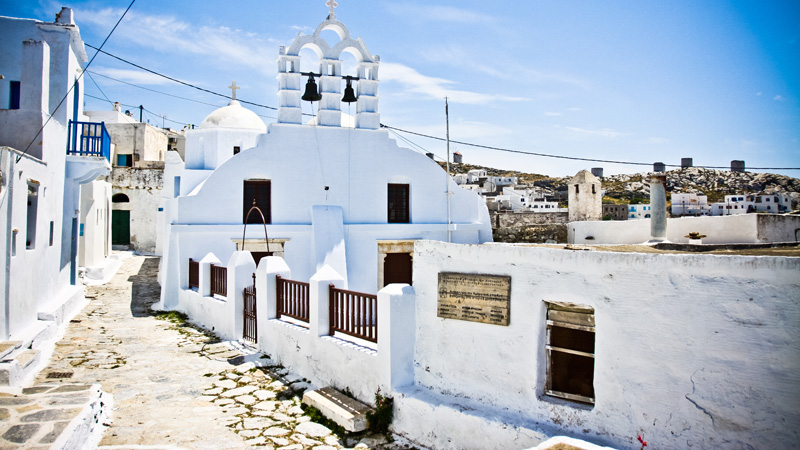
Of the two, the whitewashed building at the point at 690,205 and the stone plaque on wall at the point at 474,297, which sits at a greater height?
the whitewashed building at the point at 690,205

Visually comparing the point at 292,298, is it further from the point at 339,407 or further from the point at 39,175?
the point at 39,175

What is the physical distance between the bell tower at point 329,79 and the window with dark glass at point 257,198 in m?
1.70

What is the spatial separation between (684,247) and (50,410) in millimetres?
7635

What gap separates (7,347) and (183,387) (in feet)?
6.82

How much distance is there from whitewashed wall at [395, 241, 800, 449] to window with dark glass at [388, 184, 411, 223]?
8.05m

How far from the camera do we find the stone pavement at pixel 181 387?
16.5 ft

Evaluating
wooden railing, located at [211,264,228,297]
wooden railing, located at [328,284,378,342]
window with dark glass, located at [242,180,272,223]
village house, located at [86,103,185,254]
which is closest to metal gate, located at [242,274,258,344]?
wooden railing, located at [211,264,228,297]

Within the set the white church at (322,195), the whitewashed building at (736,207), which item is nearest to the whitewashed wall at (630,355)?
the white church at (322,195)

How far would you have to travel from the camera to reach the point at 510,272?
4816 mm

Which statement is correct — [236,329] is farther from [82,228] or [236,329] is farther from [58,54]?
[82,228]

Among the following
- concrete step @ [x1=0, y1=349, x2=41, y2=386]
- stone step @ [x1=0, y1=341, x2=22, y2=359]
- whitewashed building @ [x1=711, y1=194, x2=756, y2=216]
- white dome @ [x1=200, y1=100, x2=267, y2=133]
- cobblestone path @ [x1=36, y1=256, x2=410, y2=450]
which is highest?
white dome @ [x1=200, y1=100, x2=267, y2=133]

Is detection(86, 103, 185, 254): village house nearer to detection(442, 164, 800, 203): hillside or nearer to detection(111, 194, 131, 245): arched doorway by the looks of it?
detection(111, 194, 131, 245): arched doorway

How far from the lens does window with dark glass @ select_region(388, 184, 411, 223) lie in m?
13.4

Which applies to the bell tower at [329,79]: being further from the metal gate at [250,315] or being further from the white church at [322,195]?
the metal gate at [250,315]
